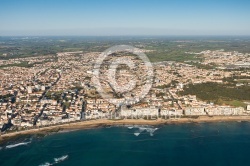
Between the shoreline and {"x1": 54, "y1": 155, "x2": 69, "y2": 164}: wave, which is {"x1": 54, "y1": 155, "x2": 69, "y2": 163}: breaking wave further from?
the shoreline

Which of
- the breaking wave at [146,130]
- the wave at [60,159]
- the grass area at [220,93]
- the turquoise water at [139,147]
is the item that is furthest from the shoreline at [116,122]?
the wave at [60,159]

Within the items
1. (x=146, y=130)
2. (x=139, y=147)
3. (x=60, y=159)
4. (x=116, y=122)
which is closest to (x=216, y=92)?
(x=146, y=130)

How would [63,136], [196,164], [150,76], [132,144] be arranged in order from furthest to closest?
[150,76] < [63,136] < [132,144] < [196,164]

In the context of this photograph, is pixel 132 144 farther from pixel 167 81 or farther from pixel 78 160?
pixel 167 81

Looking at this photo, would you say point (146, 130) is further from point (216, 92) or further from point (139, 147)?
point (216, 92)

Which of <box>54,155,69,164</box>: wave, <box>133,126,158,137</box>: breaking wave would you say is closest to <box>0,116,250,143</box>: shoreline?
<box>133,126,158,137</box>: breaking wave

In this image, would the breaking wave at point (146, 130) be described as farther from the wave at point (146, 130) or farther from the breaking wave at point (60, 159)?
the breaking wave at point (60, 159)

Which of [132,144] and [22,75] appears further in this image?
[22,75]

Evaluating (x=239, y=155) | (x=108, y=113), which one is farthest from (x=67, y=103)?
(x=239, y=155)

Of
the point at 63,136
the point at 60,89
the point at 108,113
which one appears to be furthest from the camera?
the point at 60,89
